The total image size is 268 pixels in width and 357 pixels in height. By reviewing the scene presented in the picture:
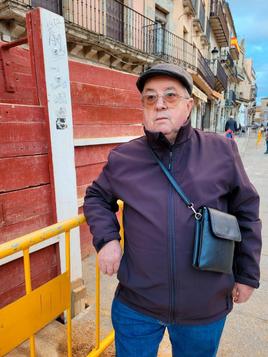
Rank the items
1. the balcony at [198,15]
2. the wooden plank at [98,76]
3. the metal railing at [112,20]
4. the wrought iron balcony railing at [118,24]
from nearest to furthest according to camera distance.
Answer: the wooden plank at [98,76]
the wrought iron balcony railing at [118,24]
the metal railing at [112,20]
the balcony at [198,15]

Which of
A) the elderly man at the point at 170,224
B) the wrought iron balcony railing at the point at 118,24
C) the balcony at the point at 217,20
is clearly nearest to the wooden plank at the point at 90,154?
the elderly man at the point at 170,224

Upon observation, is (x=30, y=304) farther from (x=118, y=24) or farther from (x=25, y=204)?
(x=118, y=24)

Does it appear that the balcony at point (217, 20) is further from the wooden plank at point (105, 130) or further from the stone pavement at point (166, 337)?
the stone pavement at point (166, 337)

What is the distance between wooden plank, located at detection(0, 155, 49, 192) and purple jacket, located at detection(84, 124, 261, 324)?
3.19ft

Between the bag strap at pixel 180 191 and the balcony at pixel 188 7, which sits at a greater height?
the balcony at pixel 188 7

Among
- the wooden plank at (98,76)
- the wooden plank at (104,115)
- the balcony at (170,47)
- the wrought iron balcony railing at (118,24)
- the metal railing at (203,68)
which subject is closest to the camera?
the wooden plank at (98,76)

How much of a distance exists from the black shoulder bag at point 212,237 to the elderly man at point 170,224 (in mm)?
30

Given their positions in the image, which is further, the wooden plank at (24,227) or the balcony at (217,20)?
the balcony at (217,20)

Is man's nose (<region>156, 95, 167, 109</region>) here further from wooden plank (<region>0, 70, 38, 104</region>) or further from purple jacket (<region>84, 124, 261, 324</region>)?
wooden plank (<region>0, 70, 38, 104</region>)

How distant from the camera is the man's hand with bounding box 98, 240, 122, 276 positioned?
138 centimetres

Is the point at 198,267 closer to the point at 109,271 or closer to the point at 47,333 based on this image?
the point at 109,271

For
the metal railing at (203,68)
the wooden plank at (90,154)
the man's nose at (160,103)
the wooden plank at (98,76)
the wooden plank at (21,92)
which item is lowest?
the wooden plank at (90,154)

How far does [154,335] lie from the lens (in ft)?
4.80

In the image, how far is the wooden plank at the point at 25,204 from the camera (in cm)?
211
